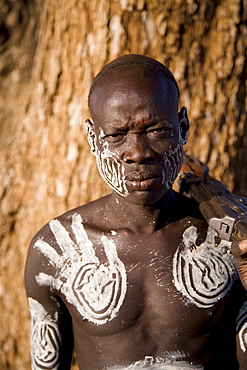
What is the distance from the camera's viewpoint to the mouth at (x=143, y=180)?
149 centimetres

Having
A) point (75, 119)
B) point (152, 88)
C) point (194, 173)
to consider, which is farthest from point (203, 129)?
point (152, 88)

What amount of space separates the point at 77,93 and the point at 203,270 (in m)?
1.54

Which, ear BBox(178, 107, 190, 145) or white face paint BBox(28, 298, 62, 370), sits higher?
ear BBox(178, 107, 190, 145)

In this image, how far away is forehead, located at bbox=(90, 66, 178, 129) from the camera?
4.92 feet

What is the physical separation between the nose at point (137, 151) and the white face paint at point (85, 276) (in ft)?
1.20

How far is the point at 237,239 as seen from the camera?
147cm

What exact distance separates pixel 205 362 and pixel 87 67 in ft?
5.90

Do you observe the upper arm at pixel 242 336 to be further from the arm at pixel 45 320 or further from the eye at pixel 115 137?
the eye at pixel 115 137

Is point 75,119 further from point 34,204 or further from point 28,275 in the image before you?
point 28,275

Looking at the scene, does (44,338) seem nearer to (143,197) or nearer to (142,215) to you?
(142,215)

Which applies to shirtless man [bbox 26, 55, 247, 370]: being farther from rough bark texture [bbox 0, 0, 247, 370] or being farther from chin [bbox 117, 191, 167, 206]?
rough bark texture [bbox 0, 0, 247, 370]

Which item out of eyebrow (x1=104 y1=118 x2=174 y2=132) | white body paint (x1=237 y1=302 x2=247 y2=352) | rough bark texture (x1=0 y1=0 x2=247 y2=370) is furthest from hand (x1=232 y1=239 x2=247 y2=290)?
rough bark texture (x1=0 y1=0 x2=247 y2=370)

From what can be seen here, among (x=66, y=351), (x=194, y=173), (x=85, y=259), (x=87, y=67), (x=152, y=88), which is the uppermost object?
(x=87, y=67)

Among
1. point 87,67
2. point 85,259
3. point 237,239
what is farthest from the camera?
point 87,67
